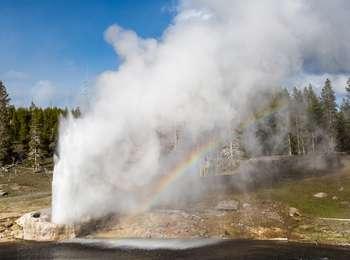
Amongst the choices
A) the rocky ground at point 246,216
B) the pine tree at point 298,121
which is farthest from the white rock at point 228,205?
the pine tree at point 298,121

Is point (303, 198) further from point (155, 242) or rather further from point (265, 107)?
point (265, 107)

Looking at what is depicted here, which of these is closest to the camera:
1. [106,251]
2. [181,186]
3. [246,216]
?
[106,251]

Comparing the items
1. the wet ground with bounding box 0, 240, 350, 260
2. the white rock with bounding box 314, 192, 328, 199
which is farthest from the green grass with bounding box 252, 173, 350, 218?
the wet ground with bounding box 0, 240, 350, 260

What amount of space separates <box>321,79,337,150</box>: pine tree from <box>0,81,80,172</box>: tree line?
5555 centimetres

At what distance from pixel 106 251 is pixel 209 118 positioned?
5204 centimetres

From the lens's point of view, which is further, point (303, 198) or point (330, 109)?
point (330, 109)

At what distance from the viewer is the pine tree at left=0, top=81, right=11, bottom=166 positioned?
105 meters

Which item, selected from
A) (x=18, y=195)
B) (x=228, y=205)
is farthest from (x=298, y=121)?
(x=18, y=195)

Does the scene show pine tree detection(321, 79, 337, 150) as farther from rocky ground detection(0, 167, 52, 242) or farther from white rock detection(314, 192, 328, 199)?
rocky ground detection(0, 167, 52, 242)

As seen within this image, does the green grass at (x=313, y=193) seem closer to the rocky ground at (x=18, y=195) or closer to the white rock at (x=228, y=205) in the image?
the white rock at (x=228, y=205)

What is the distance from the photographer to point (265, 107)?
111m

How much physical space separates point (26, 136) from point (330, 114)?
69.1 metres

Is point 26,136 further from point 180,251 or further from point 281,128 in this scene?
point 180,251

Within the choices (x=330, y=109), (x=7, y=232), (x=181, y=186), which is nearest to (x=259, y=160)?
(x=330, y=109)
